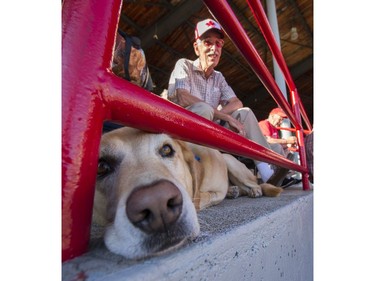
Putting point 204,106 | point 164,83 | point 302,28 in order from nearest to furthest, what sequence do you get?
point 204,106 → point 302,28 → point 164,83

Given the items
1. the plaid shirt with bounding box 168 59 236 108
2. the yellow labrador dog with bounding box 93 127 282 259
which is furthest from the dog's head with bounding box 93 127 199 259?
the plaid shirt with bounding box 168 59 236 108

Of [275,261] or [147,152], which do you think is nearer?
[275,261]

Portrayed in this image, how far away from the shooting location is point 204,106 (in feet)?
6.73

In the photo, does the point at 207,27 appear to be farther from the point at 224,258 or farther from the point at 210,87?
the point at 224,258

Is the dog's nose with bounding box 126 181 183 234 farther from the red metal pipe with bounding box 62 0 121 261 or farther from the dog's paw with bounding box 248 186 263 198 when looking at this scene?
the dog's paw with bounding box 248 186 263 198

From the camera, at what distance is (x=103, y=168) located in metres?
1.05

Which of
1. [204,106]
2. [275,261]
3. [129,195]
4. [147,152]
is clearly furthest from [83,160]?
[204,106]

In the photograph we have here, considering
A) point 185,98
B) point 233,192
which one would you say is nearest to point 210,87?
point 185,98

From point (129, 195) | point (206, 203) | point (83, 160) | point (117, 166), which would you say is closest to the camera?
point (83, 160)

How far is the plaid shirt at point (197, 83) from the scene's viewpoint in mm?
2654

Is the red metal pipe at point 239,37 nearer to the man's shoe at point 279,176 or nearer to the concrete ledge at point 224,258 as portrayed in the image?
the concrete ledge at point 224,258
